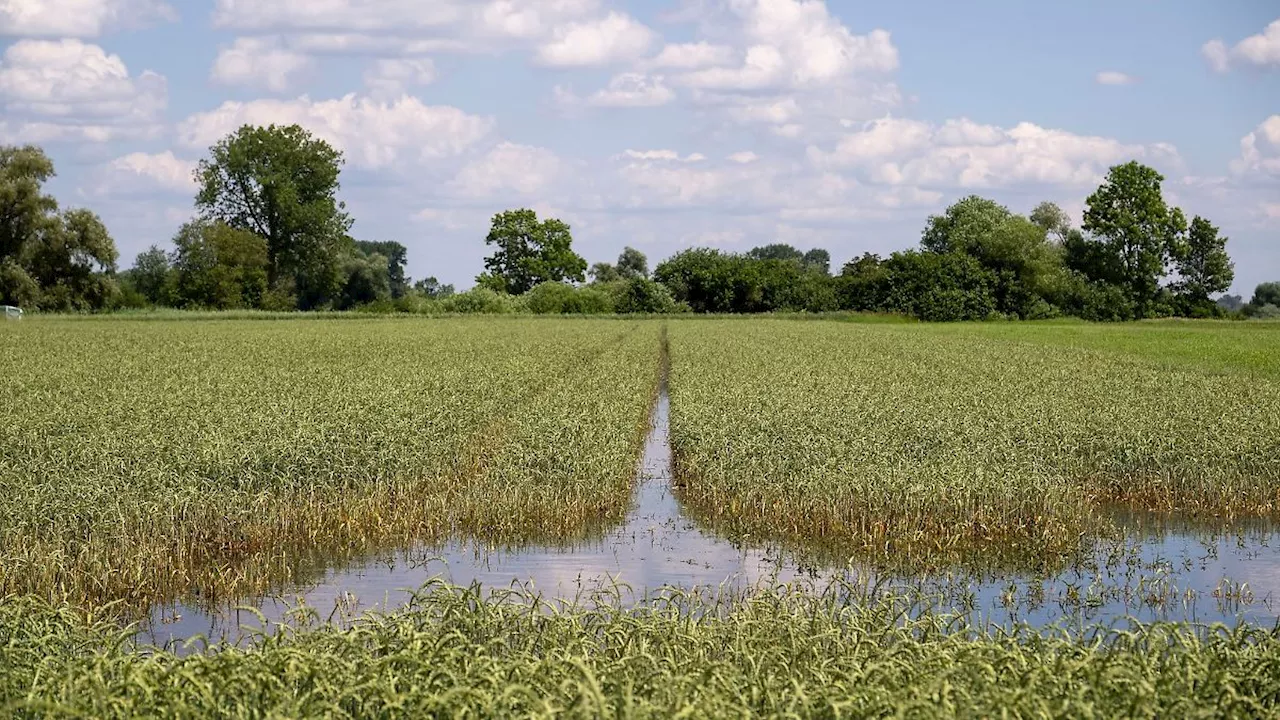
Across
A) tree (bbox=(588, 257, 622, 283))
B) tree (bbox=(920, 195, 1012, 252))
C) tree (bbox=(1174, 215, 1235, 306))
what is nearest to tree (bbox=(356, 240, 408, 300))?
tree (bbox=(588, 257, 622, 283))

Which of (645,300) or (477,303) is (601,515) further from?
(645,300)

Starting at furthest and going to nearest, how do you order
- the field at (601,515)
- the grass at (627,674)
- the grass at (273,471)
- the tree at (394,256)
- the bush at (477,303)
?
the tree at (394,256)
the bush at (477,303)
the grass at (273,471)
the field at (601,515)
the grass at (627,674)

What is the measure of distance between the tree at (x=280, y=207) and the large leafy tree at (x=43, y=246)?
1631cm

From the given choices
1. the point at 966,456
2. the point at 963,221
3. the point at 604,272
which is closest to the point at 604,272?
the point at 604,272

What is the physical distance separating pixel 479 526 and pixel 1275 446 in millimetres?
10049

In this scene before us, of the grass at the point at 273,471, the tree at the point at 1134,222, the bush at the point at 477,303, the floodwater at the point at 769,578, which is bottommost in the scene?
the floodwater at the point at 769,578

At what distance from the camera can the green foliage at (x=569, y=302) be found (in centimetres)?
9812

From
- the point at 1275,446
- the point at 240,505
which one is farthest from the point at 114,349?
the point at 1275,446

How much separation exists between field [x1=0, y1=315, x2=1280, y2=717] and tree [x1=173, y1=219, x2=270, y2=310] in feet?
220

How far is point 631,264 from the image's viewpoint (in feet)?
493

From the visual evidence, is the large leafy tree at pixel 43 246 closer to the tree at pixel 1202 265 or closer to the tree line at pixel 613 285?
the tree line at pixel 613 285

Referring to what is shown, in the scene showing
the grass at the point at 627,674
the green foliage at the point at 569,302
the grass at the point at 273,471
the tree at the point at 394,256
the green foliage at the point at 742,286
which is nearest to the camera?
the grass at the point at 627,674

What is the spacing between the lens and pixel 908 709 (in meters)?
6.10

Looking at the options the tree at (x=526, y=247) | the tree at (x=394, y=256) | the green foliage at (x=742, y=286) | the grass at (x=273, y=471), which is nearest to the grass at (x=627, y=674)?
the grass at (x=273, y=471)
